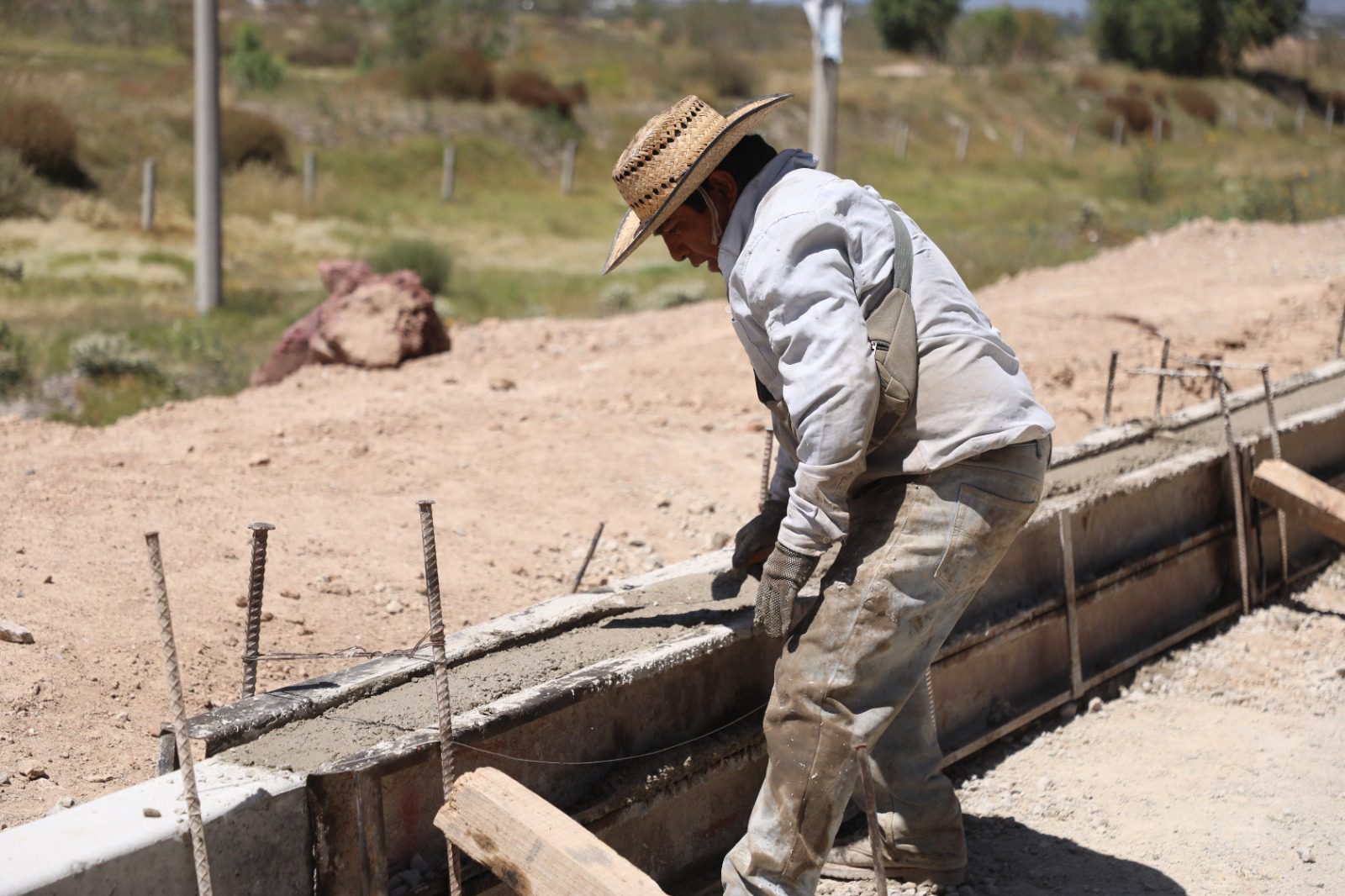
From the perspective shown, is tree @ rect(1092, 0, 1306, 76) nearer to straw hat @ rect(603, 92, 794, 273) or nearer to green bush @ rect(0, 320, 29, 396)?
green bush @ rect(0, 320, 29, 396)

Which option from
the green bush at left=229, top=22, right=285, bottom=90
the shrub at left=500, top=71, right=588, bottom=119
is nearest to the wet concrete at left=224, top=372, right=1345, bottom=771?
the shrub at left=500, top=71, right=588, bottom=119

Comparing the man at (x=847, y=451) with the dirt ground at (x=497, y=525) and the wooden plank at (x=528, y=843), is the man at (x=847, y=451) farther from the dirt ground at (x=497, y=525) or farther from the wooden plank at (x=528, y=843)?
the dirt ground at (x=497, y=525)

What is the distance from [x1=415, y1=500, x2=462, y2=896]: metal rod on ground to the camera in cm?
284

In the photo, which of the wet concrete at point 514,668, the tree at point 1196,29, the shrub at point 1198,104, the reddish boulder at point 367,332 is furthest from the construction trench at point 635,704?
the tree at point 1196,29

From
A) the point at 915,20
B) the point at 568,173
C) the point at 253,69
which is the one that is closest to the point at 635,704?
the point at 568,173

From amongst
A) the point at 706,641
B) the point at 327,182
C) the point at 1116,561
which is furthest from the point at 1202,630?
the point at 327,182

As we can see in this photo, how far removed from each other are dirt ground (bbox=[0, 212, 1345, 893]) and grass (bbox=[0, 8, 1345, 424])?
227 cm

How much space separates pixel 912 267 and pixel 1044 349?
694 cm

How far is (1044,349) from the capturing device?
9805 mm

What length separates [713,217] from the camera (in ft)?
10.6

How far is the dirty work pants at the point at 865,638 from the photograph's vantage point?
10.3 ft

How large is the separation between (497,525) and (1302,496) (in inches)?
138

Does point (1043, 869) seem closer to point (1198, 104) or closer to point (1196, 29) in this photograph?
point (1198, 104)

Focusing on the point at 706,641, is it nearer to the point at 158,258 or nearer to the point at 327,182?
the point at 158,258
